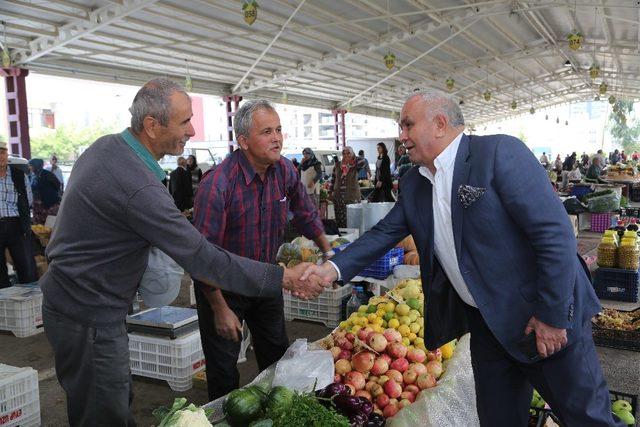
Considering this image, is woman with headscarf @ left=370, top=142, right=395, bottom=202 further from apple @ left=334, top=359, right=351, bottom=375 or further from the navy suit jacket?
the navy suit jacket

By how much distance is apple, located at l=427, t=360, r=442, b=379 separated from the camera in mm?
2938

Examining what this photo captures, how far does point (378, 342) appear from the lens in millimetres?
2992

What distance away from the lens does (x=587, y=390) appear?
1.87m

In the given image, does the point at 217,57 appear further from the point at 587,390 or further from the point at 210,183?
the point at 587,390

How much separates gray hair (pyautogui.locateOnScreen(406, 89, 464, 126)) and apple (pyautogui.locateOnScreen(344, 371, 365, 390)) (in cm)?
145

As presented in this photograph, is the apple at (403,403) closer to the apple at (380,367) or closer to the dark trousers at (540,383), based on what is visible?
the apple at (380,367)

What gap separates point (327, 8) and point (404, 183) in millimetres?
10749

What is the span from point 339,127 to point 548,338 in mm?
24019

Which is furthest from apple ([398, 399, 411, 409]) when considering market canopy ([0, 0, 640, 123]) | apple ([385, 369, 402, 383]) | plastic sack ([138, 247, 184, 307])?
market canopy ([0, 0, 640, 123])

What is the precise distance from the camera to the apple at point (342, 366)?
2.88m

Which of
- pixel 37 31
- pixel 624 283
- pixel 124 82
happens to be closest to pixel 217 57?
pixel 124 82

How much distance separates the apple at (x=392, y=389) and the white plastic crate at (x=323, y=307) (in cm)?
230

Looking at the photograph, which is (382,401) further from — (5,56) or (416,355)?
(5,56)

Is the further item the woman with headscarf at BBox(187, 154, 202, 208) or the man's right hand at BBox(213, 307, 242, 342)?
the woman with headscarf at BBox(187, 154, 202, 208)
